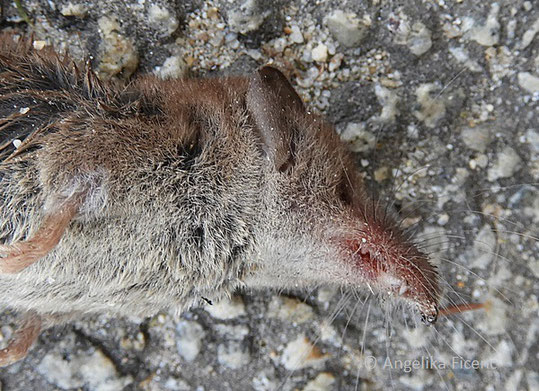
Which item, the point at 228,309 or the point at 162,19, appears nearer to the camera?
the point at 162,19

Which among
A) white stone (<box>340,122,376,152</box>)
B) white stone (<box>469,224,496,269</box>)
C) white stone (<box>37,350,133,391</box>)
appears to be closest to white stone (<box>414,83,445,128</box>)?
white stone (<box>340,122,376,152</box>)

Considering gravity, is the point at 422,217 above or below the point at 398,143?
below

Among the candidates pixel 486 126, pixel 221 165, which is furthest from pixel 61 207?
pixel 486 126

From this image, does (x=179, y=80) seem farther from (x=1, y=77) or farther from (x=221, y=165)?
(x=1, y=77)

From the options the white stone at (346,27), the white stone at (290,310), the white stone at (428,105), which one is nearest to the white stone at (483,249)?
the white stone at (428,105)

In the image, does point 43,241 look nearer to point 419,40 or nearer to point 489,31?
point 419,40

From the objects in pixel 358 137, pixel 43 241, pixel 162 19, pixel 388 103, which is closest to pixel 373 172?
pixel 358 137
